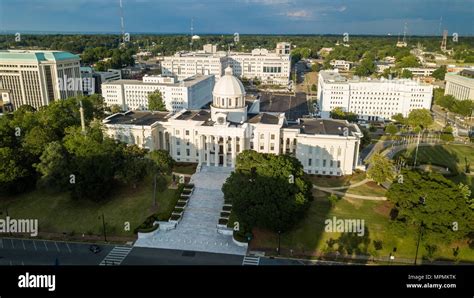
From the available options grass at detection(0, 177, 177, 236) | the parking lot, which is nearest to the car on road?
the parking lot

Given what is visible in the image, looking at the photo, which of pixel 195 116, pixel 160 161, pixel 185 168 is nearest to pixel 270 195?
pixel 160 161

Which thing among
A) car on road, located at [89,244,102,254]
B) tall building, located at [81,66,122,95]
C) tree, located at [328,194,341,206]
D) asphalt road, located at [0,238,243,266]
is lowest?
asphalt road, located at [0,238,243,266]

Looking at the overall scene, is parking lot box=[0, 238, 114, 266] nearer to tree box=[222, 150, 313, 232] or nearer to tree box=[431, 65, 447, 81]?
tree box=[222, 150, 313, 232]

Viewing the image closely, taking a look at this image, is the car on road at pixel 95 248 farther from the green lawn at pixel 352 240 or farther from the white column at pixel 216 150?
the white column at pixel 216 150

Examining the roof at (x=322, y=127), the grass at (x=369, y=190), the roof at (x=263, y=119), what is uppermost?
the roof at (x=263, y=119)

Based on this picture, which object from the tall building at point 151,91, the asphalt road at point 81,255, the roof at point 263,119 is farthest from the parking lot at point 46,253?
the tall building at point 151,91

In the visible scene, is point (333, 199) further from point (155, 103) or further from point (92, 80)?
point (92, 80)
